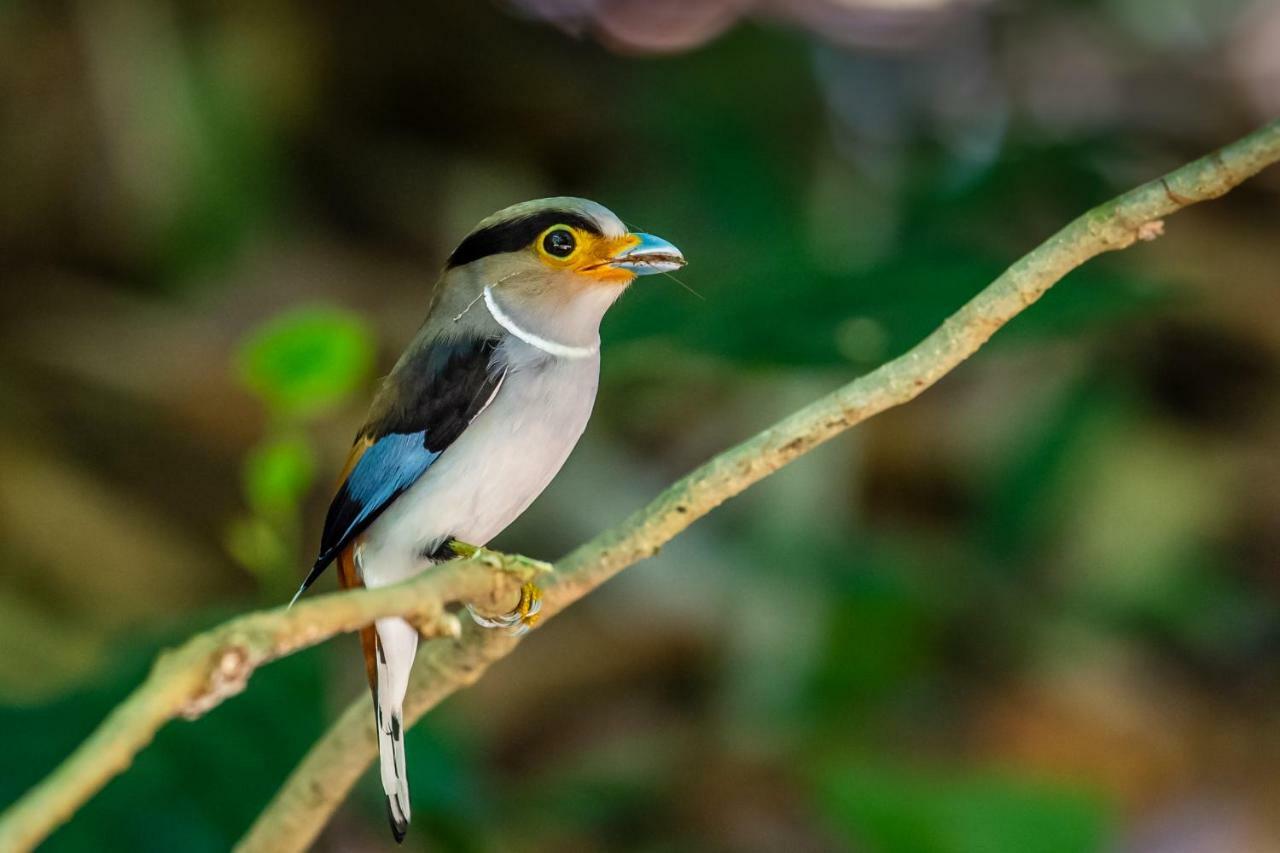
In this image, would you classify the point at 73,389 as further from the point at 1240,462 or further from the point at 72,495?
the point at 1240,462

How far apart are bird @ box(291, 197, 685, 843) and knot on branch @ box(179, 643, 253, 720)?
162 millimetres

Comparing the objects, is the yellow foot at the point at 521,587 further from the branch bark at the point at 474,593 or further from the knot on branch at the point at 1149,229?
the knot on branch at the point at 1149,229

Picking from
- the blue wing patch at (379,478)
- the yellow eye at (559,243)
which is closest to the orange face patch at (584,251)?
the yellow eye at (559,243)

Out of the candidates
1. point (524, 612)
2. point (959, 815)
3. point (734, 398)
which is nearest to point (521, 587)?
point (524, 612)

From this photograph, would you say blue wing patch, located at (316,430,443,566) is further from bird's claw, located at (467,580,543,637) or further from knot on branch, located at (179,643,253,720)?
knot on branch, located at (179,643,253,720)

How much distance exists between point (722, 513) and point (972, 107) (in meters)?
0.93

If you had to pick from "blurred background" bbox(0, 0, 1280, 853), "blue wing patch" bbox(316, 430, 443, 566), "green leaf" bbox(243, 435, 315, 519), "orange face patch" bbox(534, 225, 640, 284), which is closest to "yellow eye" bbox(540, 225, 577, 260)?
"orange face patch" bbox(534, 225, 640, 284)

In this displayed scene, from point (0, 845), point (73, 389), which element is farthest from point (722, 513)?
point (0, 845)

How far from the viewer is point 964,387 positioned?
2.55m

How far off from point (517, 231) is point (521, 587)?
154 millimetres

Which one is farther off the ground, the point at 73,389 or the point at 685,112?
the point at 685,112

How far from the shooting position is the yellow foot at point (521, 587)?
2.06 feet

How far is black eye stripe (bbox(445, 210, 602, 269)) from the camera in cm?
64

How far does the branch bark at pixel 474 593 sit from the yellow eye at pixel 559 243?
0.36 feet
